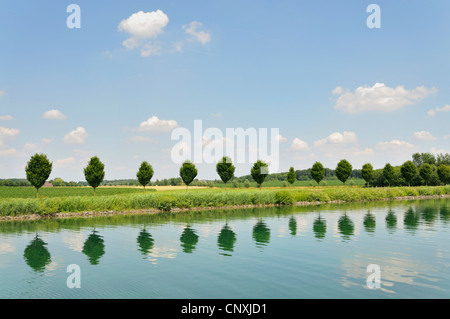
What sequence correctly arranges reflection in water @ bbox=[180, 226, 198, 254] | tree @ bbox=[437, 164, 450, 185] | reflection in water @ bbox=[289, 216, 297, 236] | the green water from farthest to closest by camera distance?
tree @ bbox=[437, 164, 450, 185] < reflection in water @ bbox=[289, 216, 297, 236] < reflection in water @ bbox=[180, 226, 198, 254] < the green water

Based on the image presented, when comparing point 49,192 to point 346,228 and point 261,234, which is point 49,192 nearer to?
point 261,234

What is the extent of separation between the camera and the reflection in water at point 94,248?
53.2 ft

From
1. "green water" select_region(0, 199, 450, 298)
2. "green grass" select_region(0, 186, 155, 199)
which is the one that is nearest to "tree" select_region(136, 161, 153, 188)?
"green grass" select_region(0, 186, 155, 199)

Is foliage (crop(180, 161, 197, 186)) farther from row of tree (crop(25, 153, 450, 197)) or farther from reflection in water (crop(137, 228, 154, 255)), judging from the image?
reflection in water (crop(137, 228, 154, 255))

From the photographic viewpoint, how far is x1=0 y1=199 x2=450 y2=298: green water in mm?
11273

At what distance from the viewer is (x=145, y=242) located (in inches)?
792

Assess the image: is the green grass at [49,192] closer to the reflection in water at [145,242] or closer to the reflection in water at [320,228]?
the reflection in water at [145,242]

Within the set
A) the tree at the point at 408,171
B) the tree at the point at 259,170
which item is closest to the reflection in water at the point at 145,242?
the tree at the point at 259,170

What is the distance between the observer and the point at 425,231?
23.8 metres

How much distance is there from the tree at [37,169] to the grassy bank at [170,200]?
846 centimetres
